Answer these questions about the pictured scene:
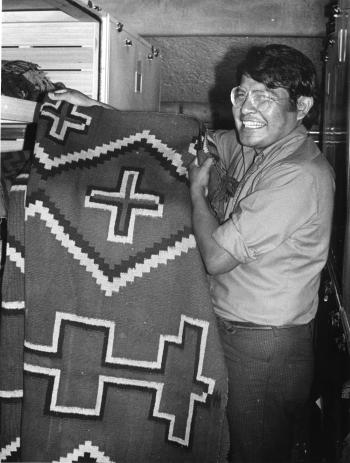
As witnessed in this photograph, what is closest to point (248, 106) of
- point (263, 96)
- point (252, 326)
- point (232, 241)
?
point (263, 96)

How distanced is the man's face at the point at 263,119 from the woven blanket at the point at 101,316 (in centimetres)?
36

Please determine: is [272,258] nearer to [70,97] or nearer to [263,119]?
[263,119]

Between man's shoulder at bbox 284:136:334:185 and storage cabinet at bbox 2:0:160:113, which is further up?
storage cabinet at bbox 2:0:160:113

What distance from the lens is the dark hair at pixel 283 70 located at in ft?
6.08

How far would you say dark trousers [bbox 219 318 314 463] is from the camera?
1.84 m

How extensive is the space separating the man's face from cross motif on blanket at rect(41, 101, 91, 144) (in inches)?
20.0

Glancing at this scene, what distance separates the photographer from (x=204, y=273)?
1.63 meters

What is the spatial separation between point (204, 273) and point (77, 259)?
35 cm

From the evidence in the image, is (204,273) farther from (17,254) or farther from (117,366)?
(17,254)

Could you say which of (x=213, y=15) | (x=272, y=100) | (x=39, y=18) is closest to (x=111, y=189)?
(x=272, y=100)

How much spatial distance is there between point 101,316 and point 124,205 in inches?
12.4

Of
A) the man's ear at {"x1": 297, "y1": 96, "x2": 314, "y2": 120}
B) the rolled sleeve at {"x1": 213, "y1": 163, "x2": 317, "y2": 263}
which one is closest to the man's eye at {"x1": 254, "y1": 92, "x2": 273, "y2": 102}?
the man's ear at {"x1": 297, "y1": 96, "x2": 314, "y2": 120}

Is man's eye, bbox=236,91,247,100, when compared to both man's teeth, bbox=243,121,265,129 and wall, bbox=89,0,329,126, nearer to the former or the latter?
man's teeth, bbox=243,121,265,129

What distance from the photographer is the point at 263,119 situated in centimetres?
189
